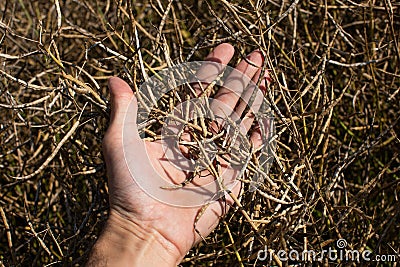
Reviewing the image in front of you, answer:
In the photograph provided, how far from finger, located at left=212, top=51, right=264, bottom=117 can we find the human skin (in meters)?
0.09

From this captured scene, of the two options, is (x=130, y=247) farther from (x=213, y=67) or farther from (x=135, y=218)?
(x=213, y=67)

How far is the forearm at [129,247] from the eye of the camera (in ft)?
3.01

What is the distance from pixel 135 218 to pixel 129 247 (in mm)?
48

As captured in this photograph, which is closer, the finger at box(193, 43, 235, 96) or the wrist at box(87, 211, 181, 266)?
the wrist at box(87, 211, 181, 266)

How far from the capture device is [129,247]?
0.94 meters

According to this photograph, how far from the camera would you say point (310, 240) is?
103 cm

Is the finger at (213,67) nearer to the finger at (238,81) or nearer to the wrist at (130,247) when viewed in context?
the finger at (238,81)

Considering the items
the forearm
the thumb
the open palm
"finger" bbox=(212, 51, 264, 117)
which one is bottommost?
the forearm

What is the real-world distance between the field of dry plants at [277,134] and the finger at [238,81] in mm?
31

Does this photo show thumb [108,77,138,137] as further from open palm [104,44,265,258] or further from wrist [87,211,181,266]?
wrist [87,211,181,266]

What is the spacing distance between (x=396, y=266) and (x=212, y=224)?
0.34m

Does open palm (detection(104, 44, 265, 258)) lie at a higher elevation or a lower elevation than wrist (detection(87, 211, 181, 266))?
higher

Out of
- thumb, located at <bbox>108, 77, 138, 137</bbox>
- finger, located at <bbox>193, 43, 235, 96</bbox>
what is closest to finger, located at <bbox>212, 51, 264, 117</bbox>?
finger, located at <bbox>193, 43, 235, 96</bbox>

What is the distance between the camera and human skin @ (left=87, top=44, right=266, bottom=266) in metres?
0.93
